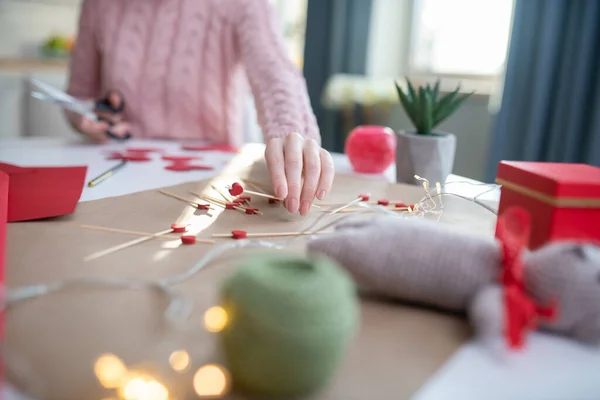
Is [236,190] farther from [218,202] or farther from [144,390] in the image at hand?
[144,390]

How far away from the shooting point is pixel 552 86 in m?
1.99

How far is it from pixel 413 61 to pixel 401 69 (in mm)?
77

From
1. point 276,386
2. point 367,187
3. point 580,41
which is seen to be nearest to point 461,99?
point 367,187

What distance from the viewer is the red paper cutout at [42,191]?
64 centimetres

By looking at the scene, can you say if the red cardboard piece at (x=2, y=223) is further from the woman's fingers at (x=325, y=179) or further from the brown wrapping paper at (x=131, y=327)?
the woman's fingers at (x=325, y=179)

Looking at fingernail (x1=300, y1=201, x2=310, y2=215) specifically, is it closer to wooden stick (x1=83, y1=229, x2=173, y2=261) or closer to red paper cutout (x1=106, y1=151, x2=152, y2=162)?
wooden stick (x1=83, y1=229, x2=173, y2=261)

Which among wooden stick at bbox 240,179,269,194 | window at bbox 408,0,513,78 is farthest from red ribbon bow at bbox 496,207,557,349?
window at bbox 408,0,513,78

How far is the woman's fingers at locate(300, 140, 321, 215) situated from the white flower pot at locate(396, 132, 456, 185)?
0.29 m

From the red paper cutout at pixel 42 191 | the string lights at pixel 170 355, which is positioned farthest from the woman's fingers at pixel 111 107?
the string lights at pixel 170 355

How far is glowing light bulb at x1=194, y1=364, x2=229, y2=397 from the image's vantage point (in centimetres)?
32

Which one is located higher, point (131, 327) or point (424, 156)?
point (424, 156)

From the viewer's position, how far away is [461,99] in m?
0.92

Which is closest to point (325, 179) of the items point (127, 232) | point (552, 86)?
point (127, 232)

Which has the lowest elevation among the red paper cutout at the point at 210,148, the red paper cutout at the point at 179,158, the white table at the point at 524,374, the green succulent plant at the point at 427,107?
the white table at the point at 524,374
